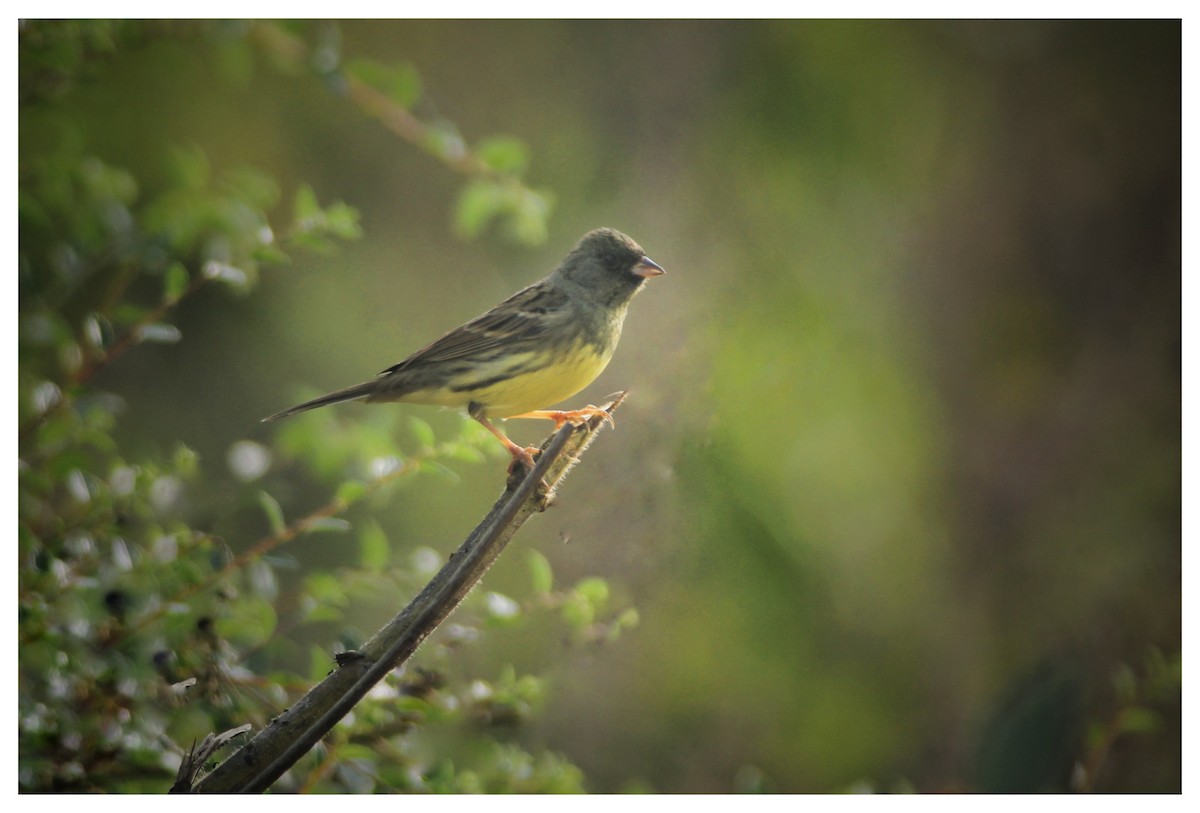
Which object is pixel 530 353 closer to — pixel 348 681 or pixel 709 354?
pixel 709 354

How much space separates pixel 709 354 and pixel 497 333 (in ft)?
1.81

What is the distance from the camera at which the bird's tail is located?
205 cm

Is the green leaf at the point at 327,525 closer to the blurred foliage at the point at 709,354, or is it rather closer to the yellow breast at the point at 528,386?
the blurred foliage at the point at 709,354

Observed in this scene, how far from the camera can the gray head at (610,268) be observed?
241 cm

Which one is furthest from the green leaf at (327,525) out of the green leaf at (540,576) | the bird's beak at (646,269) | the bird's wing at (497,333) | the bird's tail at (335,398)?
the bird's beak at (646,269)

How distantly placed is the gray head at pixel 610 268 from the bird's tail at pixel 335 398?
56 cm

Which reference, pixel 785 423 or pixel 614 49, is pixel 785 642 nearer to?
pixel 785 423

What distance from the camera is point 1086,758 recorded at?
268 centimetres

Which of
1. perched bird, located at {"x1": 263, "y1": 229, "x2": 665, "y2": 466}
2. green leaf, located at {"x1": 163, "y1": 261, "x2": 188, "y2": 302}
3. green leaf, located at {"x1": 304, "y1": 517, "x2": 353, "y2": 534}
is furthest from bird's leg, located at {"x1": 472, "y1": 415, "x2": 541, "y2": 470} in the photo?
green leaf, located at {"x1": 163, "y1": 261, "x2": 188, "y2": 302}

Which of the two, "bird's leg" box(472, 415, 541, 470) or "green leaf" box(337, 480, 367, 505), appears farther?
"bird's leg" box(472, 415, 541, 470)

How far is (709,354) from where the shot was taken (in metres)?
2.60

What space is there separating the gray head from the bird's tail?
0.56 metres

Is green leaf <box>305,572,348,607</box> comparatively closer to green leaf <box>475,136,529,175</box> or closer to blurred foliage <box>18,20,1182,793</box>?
blurred foliage <box>18,20,1182,793</box>
